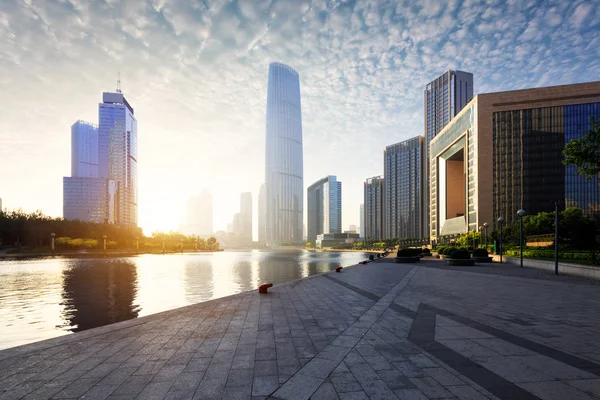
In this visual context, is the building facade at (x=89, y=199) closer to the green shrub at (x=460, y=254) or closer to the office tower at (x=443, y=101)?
the office tower at (x=443, y=101)

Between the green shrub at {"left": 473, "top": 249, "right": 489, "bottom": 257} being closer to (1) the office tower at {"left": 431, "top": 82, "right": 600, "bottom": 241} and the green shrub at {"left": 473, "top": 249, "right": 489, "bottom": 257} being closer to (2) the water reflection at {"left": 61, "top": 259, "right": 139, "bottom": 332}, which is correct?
(2) the water reflection at {"left": 61, "top": 259, "right": 139, "bottom": 332}

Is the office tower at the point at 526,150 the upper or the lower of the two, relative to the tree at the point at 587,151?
upper

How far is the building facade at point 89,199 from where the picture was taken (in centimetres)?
19000

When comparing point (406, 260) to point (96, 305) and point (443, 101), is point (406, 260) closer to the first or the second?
point (96, 305)

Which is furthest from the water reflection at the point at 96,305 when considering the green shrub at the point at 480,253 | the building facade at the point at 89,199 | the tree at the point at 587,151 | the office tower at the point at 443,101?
the building facade at the point at 89,199

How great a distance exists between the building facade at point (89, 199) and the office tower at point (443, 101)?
192 meters

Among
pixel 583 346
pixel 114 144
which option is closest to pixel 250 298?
pixel 583 346

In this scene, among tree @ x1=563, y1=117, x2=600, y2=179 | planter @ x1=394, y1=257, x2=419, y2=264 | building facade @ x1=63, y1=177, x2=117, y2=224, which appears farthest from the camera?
building facade @ x1=63, y1=177, x2=117, y2=224

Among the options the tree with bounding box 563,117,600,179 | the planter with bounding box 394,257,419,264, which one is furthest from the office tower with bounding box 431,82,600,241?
the tree with bounding box 563,117,600,179

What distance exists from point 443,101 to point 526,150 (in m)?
100

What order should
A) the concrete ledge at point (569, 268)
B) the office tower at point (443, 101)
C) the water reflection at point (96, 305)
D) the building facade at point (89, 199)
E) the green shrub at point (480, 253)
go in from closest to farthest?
the water reflection at point (96, 305) → the concrete ledge at point (569, 268) → the green shrub at point (480, 253) → the office tower at point (443, 101) → the building facade at point (89, 199)

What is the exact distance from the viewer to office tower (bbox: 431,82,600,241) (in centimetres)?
9562

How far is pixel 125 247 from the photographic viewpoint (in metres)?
104

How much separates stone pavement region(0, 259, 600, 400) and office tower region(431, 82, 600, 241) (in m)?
101
